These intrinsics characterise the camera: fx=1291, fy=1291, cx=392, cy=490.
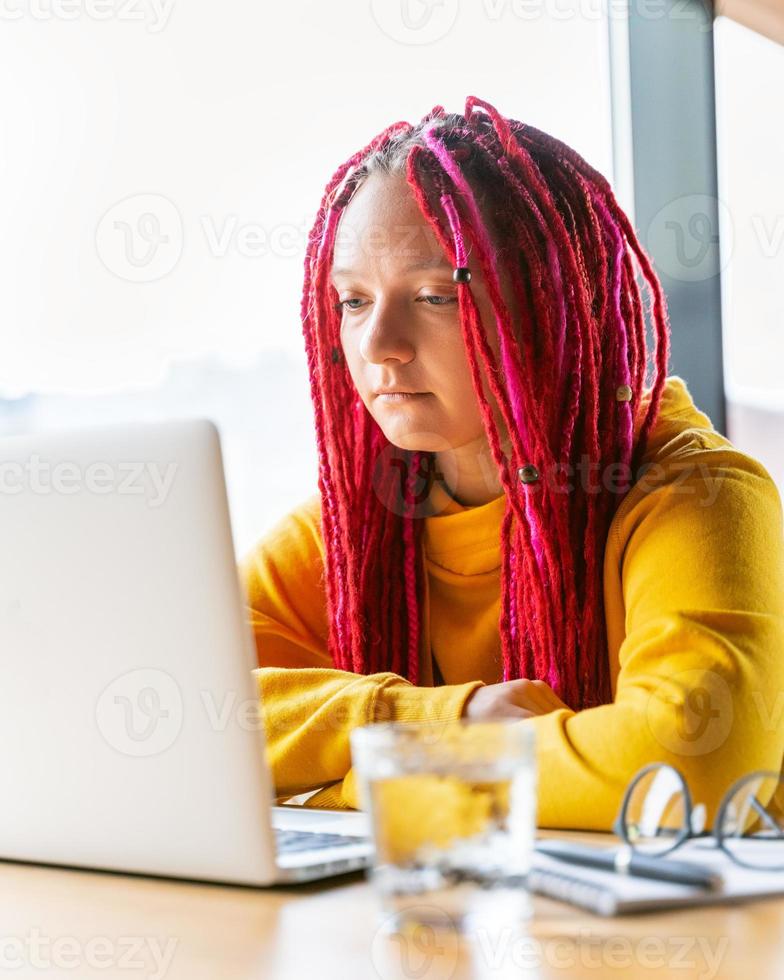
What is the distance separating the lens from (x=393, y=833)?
0.64 m

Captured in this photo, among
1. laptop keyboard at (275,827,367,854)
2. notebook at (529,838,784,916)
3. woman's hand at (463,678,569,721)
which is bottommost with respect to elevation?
laptop keyboard at (275,827,367,854)

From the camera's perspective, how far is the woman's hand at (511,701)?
3.50 feet

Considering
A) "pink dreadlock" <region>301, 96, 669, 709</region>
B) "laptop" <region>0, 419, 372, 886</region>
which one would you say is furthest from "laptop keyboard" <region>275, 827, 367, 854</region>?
"pink dreadlock" <region>301, 96, 669, 709</region>

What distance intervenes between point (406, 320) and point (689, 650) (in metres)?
0.45

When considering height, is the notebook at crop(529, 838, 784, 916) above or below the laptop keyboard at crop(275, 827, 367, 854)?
above

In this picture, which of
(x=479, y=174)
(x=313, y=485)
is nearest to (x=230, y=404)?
(x=313, y=485)

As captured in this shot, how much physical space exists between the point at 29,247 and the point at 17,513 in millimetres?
1477

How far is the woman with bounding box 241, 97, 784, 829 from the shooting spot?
1.10 m

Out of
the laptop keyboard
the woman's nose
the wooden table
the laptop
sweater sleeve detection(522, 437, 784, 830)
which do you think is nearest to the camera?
the wooden table

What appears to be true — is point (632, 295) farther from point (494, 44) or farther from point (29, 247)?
point (29, 247)

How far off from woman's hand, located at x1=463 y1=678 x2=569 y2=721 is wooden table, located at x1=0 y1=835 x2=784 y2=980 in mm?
319

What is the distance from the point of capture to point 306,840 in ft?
2.81

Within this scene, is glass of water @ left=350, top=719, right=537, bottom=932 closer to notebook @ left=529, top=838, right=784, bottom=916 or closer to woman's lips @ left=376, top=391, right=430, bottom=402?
notebook @ left=529, top=838, right=784, bottom=916

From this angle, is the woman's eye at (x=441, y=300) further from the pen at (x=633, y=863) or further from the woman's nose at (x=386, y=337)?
the pen at (x=633, y=863)
